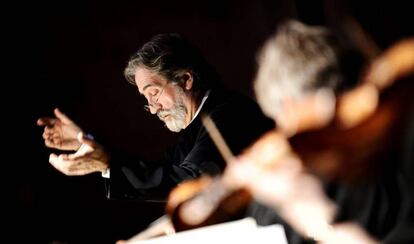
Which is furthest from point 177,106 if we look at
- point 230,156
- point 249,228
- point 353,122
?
point 353,122

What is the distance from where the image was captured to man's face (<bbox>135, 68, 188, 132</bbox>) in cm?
156

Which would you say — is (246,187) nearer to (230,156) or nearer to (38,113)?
(230,156)

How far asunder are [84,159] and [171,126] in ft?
1.65

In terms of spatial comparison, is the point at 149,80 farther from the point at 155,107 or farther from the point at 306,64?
the point at 306,64

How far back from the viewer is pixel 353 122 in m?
0.88

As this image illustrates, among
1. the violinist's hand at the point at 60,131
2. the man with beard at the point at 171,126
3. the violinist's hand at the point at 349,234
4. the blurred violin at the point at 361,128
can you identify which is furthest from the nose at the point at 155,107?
the violinist's hand at the point at 349,234

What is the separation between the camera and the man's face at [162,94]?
1.56m

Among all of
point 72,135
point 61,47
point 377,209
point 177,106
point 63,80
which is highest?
point 61,47

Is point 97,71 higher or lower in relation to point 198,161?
higher

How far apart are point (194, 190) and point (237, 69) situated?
1177 mm

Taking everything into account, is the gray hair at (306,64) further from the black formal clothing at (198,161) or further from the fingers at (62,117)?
the fingers at (62,117)

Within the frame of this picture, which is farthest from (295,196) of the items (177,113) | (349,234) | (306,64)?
(177,113)

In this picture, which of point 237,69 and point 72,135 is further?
point 237,69

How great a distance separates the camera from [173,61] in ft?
5.19
